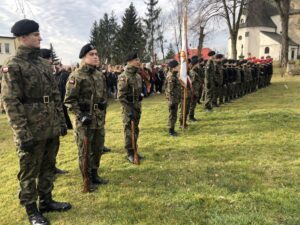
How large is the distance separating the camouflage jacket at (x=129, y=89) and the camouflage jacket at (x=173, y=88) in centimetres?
223

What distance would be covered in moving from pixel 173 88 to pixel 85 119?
14.2 ft

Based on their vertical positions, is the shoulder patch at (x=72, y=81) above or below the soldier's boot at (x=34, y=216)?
above

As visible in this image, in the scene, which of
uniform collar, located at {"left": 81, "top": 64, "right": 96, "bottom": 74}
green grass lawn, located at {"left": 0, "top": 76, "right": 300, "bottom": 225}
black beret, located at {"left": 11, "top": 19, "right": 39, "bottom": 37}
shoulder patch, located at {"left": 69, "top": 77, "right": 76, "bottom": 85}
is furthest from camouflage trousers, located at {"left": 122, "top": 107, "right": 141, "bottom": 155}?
black beret, located at {"left": 11, "top": 19, "right": 39, "bottom": 37}

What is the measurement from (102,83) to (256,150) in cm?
391

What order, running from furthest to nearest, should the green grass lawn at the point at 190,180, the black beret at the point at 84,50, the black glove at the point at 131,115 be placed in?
the black glove at the point at 131,115
the black beret at the point at 84,50
the green grass lawn at the point at 190,180

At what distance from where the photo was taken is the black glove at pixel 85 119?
188 inches

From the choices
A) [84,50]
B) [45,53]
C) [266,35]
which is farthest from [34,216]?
[266,35]

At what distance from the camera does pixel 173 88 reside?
8.75 metres

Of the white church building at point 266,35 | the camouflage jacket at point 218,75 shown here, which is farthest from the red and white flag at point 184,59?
the white church building at point 266,35

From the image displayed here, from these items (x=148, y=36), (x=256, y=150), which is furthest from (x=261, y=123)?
(x=148, y=36)

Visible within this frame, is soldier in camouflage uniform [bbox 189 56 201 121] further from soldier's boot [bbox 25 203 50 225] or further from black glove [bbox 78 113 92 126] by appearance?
soldier's boot [bbox 25 203 50 225]

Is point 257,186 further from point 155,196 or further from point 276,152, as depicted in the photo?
point 276,152

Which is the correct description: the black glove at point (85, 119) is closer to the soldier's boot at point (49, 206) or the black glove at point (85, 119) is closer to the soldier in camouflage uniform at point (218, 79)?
the soldier's boot at point (49, 206)

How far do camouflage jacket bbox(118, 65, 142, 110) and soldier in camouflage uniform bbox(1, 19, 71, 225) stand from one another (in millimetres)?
2190
